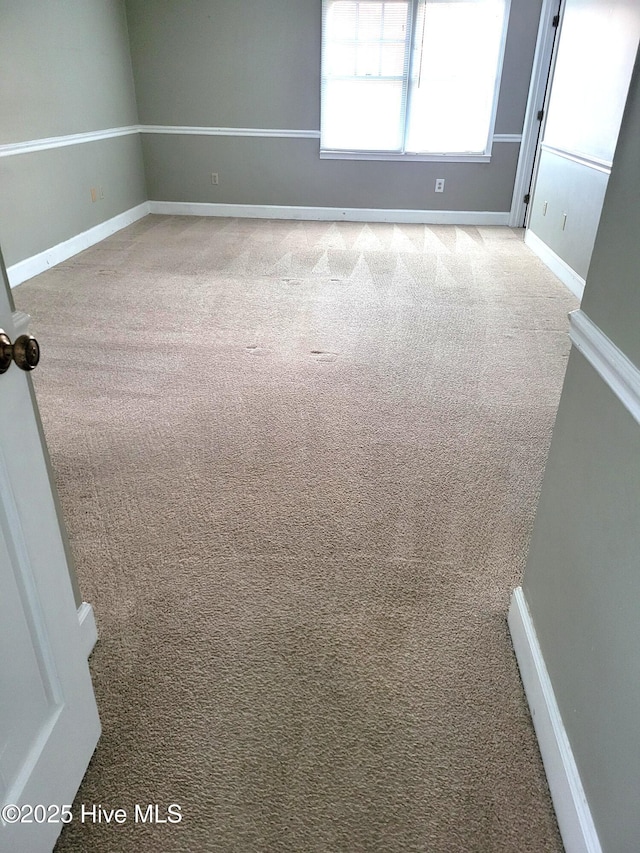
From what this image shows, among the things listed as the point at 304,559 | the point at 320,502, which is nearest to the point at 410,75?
the point at 320,502

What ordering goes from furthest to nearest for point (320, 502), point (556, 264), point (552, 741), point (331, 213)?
point (331, 213) → point (556, 264) → point (320, 502) → point (552, 741)

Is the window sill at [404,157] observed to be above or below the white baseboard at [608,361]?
below

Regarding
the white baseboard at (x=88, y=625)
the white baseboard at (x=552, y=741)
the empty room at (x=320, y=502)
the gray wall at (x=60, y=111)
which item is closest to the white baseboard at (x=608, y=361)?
the empty room at (x=320, y=502)

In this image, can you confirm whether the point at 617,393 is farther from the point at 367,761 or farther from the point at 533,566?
the point at 367,761

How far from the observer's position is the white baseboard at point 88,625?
1.39 m

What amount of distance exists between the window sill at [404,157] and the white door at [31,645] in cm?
585

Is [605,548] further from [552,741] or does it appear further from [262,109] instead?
[262,109]

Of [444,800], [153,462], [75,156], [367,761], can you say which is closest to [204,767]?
[367,761]

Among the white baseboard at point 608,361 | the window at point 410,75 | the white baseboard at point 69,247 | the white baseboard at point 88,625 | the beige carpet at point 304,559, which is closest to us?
the white baseboard at point 608,361

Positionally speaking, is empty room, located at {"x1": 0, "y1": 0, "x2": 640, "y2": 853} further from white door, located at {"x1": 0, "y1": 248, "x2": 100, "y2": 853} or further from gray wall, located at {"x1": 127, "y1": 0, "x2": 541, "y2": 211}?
gray wall, located at {"x1": 127, "y1": 0, "x2": 541, "y2": 211}

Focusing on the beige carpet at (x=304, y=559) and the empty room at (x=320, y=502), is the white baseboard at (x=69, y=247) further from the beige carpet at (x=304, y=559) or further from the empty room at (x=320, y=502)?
the beige carpet at (x=304, y=559)

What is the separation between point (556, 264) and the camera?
15.6 feet

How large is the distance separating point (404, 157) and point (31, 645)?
242 inches

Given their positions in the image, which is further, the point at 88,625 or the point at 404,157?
the point at 404,157
